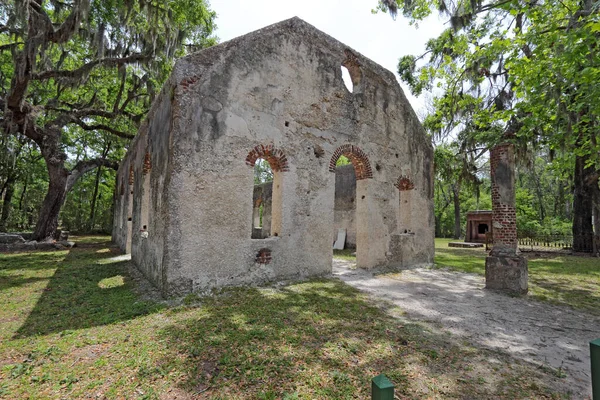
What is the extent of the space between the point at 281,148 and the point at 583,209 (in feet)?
57.9

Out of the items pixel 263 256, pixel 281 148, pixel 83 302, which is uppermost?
pixel 281 148

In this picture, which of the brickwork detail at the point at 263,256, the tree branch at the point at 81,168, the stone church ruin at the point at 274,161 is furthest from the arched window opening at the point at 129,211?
the brickwork detail at the point at 263,256

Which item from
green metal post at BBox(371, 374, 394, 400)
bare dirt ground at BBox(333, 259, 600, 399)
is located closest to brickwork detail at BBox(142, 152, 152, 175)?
bare dirt ground at BBox(333, 259, 600, 399)

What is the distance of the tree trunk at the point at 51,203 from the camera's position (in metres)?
15.0

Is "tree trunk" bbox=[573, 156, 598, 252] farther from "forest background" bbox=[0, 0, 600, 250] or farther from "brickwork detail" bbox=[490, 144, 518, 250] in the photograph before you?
"brickwork detail" bbox=[490, 144, 518, 250]

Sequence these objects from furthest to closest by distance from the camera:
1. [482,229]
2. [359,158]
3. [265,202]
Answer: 1. [482,229]
2. [265,202]
3. [359,158]

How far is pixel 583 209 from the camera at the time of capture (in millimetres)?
15625

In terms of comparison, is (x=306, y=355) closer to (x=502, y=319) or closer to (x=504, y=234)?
(x=502, y=319)

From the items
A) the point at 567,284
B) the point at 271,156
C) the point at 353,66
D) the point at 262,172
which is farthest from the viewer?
the point at 262,172

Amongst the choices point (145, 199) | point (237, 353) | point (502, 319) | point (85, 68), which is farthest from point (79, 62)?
point (502, 319)

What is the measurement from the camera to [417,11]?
1130cm

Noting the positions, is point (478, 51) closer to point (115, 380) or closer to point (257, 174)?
point (115, 380)

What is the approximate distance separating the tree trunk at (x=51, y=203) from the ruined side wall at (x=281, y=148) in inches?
537

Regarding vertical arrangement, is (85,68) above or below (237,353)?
above
